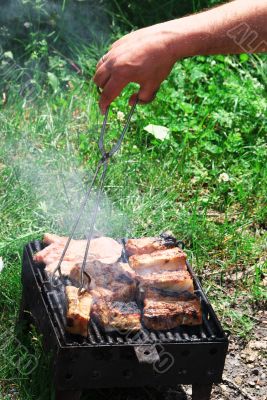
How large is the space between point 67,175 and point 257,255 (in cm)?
153

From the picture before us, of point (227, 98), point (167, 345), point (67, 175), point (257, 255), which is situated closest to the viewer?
point (167, 345)

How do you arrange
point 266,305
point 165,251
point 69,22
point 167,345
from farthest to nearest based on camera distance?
point 69,22
point 266,305
point 165,251
point 167,345

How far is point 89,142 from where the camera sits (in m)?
6.10

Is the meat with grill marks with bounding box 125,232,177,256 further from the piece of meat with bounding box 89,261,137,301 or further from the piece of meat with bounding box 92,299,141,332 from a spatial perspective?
the piece of meat with bounding box 92,299,141,332

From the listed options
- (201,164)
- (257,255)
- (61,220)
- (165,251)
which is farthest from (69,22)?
(165,251)

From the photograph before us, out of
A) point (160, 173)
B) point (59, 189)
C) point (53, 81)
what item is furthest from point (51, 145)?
point (53, 81)

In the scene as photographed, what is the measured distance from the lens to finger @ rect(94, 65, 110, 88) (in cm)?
322

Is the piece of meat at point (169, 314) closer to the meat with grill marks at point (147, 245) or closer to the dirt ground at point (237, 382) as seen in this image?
the meat with grill marks at point (147, 245)

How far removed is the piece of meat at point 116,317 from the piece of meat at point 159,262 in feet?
1.14

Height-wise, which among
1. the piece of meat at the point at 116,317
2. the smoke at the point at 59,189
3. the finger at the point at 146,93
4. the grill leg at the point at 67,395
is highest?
the finger at the point at 146,93

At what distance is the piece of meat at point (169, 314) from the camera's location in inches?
146

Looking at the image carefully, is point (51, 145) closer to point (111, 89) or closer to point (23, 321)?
point (23, 321)

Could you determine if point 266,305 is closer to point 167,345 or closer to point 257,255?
point 257,255

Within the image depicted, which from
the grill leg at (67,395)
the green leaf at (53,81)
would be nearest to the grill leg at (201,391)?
the grill leg at (67,395)
